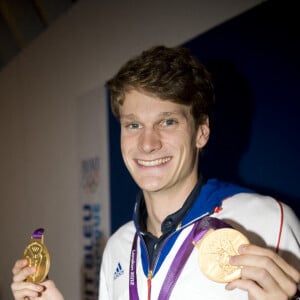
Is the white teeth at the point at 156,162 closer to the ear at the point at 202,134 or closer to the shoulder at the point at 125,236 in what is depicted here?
the ear at the point at 202,134

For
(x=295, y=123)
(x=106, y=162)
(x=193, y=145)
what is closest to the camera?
(x=193, y=145)

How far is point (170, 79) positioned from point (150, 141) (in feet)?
0.82

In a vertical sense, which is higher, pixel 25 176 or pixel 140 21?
pixel 140 21

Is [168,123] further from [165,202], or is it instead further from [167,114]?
[165,202]

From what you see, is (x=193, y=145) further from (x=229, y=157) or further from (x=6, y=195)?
(x=6, y=195)

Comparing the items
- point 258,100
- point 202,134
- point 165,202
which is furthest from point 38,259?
point 258,100

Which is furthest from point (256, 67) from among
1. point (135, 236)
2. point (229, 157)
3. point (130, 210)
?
point (130, 210)

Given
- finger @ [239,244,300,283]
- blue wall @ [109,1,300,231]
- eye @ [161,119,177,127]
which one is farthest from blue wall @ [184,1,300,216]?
finger @ [239,244,300,283]

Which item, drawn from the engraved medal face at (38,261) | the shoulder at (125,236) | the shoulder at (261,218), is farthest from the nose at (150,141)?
the engraved medal face at (38,261)

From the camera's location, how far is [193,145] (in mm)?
1378

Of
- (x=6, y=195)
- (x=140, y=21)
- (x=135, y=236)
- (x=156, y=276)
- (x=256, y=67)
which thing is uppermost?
(x=140, y=21)

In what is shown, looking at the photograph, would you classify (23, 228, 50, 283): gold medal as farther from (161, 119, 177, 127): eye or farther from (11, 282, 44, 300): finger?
(161, 119, 177, 127): eye

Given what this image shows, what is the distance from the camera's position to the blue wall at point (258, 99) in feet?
5.49

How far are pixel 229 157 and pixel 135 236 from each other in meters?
0.76
